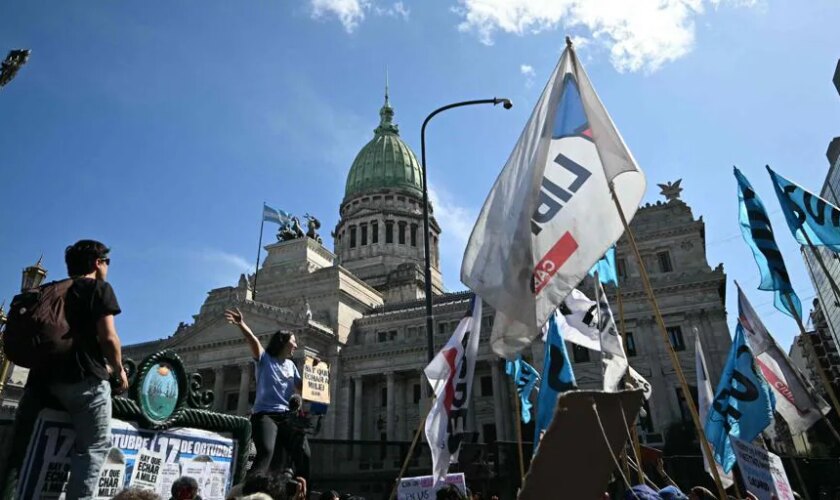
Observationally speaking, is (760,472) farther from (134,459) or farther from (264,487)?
(134,459)

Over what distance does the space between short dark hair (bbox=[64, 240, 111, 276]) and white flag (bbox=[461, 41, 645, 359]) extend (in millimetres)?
3607

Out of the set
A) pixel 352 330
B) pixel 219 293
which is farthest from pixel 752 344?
pixel 219 293

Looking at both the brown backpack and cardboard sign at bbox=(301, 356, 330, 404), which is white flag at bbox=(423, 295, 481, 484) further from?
the brown backpack

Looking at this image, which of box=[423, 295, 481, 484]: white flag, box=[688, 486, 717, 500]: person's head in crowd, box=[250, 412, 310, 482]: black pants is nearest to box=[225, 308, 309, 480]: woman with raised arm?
box=[250, 412, 310, 482]: black pants

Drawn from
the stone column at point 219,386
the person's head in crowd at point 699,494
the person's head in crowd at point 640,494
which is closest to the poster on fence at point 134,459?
the person's head in crowd at point 640,494

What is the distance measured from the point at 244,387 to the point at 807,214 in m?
41.4

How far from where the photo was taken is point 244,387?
42625 millimetres

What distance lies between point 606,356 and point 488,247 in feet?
18.4

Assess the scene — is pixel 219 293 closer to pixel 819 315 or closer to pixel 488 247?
pixel 488 247

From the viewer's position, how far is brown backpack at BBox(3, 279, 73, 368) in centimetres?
376

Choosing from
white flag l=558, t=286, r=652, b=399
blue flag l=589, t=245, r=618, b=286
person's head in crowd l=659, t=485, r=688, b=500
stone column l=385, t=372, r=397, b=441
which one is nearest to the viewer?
person's head in crowd l=659, t=485, r=688, b=500

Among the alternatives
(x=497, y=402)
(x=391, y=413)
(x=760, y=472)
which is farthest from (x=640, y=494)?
(x=391, y=413)

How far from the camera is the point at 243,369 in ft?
144

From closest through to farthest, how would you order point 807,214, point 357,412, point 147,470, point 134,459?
point 134,459
point 147,470
point 807,214
point 357,412
